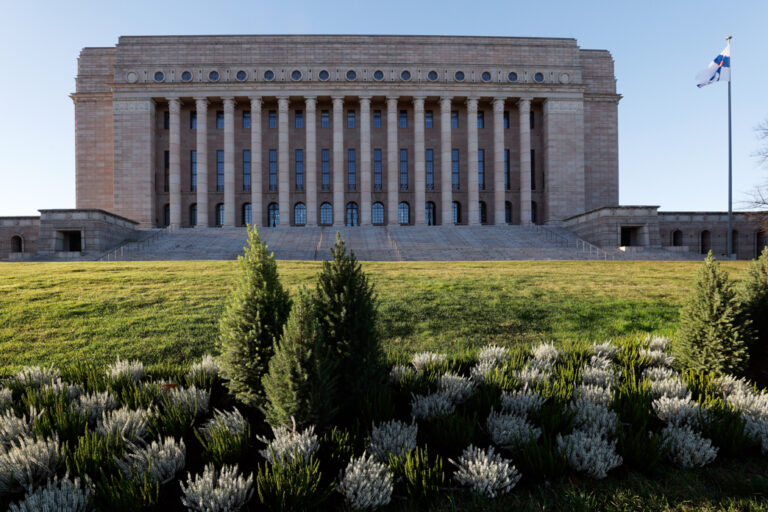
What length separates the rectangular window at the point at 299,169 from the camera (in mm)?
49281

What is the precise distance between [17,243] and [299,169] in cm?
2838

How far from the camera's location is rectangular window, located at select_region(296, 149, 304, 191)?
4928 cm

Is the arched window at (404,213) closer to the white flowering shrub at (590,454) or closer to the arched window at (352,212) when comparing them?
the arched window at (352,212)

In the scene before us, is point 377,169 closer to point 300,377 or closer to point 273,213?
point 273,213

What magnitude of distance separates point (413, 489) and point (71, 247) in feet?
130

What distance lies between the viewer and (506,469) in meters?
3.59

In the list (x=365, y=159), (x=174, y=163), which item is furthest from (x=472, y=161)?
(x=174, y=163)

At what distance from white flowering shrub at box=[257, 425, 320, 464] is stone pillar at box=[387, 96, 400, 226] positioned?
43.2m

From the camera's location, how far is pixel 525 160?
1879 inches

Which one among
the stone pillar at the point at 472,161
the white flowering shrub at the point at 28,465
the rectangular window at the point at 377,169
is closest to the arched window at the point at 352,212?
the rectangular window at the point at 377,169

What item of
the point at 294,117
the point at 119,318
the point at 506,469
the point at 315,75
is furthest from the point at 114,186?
the point at 506,469

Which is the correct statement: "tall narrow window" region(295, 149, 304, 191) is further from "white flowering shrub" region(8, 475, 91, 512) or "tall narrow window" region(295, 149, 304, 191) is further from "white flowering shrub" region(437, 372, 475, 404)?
"white flowering shrub" region(8, 475, 91, 512)

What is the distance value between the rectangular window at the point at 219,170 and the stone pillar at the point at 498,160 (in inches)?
1295

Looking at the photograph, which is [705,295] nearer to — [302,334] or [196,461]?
[302,334]
